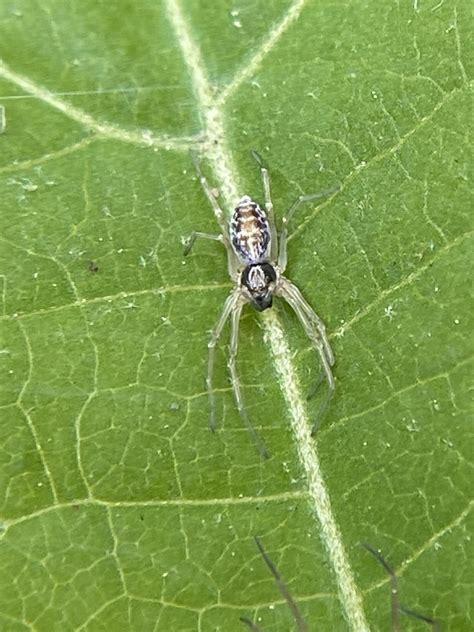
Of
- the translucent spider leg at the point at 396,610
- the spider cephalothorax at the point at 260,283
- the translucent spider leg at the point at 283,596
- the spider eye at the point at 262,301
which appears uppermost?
the spider cephalothorax at the point at 260,283

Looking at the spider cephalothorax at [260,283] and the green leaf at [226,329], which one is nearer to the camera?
the green leaf at [226,329]

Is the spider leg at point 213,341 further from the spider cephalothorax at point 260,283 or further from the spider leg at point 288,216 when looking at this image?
the spider leg at point 288,216

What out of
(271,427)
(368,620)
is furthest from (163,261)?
(368,620)

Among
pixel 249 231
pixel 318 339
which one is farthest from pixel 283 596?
pixel 249 231

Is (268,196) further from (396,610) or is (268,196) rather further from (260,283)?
(396,610)

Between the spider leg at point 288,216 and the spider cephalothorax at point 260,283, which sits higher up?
the spider leg at point 288,216

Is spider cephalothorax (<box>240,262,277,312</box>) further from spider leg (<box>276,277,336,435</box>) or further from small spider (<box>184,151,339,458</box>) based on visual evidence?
spider leg (<box>276,277,336,435</box>)

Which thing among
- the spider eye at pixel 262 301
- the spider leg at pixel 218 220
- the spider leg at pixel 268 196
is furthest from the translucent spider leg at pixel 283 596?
the spider leg at pixel 268 196
